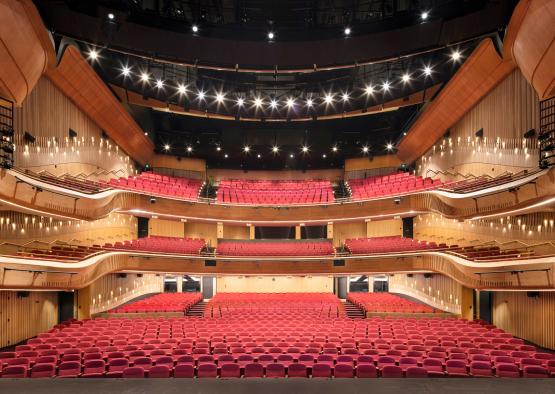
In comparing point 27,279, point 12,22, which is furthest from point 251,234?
point 12,22

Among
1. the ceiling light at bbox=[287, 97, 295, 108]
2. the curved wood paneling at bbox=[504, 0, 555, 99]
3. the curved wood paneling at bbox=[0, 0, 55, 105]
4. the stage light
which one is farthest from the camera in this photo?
the ceiling light at bbox=[287, 97, 295, 108]

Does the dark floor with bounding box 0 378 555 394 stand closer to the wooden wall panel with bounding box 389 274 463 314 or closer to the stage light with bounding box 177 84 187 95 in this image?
the wooden wall panel with bounding box 389 274 463 314

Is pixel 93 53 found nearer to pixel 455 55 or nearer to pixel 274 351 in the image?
pixel 274 351

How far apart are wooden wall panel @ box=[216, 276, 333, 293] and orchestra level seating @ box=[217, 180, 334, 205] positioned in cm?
418

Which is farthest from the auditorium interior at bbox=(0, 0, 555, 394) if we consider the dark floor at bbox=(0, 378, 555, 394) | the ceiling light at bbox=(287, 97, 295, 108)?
the ceiling light at bbox=(287, 97, 295, 108)

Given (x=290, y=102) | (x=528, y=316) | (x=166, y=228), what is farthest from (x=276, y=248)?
(x=528, y=316)

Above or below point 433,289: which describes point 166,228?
above

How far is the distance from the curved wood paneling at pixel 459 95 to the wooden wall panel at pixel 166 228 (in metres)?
12.6

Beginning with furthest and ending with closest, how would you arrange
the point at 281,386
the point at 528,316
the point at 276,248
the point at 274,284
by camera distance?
the point at 274,284 → the point at 276,248 → the point at 528,316 → the point at 281,386

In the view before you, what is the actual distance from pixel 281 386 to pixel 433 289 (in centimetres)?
1494

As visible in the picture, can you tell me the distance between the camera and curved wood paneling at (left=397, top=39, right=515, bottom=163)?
11875 mm

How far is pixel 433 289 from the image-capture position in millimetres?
17109

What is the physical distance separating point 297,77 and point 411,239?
9.47 meters

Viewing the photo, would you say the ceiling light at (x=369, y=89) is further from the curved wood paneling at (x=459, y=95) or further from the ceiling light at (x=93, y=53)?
the ceiling light at (x=93, y=53)
